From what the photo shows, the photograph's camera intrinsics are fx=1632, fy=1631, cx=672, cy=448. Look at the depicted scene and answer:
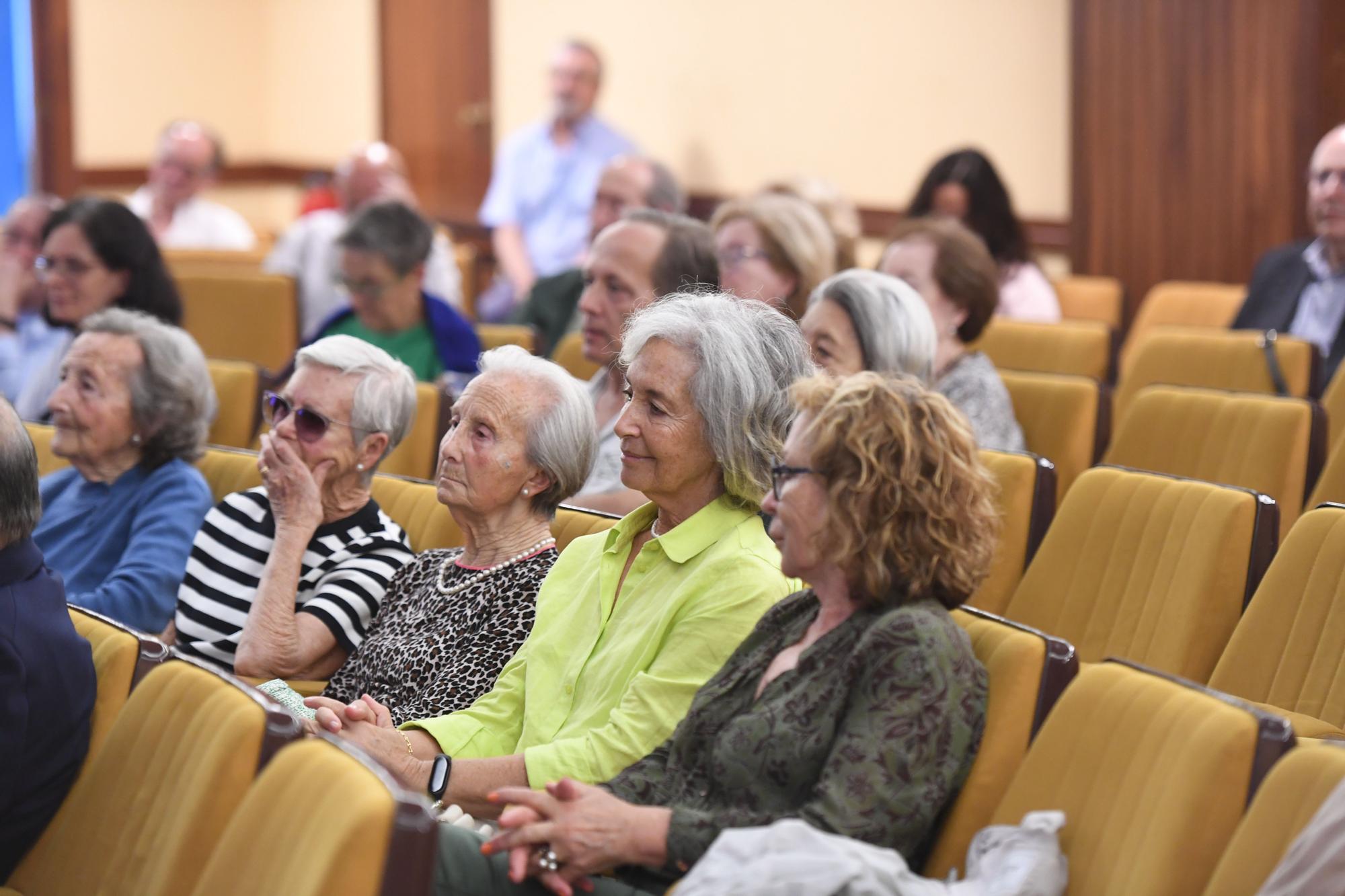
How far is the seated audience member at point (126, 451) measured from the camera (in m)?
3.21

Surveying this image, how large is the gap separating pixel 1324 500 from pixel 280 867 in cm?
236

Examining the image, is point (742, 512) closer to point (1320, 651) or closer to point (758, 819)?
point (758, 819)

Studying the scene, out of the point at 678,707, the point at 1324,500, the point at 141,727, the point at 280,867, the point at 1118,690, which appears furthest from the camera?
the point at 1324,500

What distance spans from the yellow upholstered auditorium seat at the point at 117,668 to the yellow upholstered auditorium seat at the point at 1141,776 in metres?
1.14

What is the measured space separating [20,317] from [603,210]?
6.55 feet

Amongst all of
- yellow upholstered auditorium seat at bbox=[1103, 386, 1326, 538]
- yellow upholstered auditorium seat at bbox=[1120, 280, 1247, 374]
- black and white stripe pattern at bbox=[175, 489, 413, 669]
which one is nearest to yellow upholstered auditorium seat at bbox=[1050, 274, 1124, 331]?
yellow upholstered auditorium seat at bbox=[1120, 280, 1247, 374]

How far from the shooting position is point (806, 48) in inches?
291

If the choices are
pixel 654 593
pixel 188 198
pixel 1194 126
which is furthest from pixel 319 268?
pixel 654 593

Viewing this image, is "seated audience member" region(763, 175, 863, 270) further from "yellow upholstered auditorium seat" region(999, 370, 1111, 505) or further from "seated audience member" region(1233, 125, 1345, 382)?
"seated audience member" region(1233, 125, 1345, 382)

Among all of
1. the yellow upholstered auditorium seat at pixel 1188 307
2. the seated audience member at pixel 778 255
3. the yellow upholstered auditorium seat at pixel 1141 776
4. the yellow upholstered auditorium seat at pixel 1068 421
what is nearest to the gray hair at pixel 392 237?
the seated audience member at pixel 778 255

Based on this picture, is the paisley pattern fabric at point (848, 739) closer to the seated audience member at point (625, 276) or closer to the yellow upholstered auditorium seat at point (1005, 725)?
the yellow upholstered auditorium seat at point (1005, 725)

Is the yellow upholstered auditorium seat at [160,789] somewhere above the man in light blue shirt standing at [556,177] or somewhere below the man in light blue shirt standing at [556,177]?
below

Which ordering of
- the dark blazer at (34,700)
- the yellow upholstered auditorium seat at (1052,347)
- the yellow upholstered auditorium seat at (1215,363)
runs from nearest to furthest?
the dark blazer at (34,700)
the yellow upholstered auditorium seat at (1215,363)
the yellow upholstered auditorium seat at (1052,347)

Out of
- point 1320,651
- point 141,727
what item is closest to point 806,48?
point 1320,651
